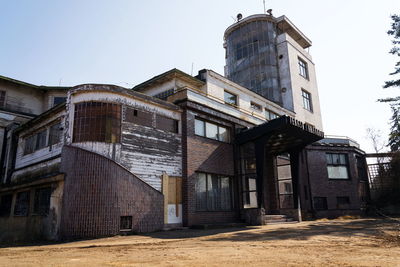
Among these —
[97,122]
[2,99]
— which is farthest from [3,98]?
[97,122]

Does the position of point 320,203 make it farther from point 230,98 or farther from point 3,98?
point 3,98

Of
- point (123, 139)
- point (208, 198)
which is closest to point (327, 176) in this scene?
point (208, 198)

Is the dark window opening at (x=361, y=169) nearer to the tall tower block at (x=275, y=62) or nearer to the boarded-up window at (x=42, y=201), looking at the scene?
the tall tower block at (x=275, y=62)

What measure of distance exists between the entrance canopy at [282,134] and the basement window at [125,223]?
367 inches

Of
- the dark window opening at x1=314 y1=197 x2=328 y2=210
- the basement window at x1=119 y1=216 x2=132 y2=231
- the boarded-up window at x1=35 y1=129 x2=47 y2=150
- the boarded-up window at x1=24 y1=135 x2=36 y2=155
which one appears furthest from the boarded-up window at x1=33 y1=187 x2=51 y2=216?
the dark window opening at x1=314 y1=197 x2=328 y2=210

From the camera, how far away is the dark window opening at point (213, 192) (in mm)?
17147

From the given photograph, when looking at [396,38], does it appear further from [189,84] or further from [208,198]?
[208,198]

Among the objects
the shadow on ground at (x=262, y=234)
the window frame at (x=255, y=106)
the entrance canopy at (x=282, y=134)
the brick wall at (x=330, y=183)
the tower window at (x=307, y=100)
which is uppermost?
the tower window at (x=307, y=100)

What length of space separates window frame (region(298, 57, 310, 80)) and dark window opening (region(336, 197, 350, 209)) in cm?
1445

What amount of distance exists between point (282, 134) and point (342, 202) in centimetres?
1270

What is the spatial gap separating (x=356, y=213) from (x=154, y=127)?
20924 mm

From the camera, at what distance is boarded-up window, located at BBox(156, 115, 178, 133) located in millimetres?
16328

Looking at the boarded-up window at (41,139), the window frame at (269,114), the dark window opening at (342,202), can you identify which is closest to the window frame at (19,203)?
the boarded-up window at (41,139)

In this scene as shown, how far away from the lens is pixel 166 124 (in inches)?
658
